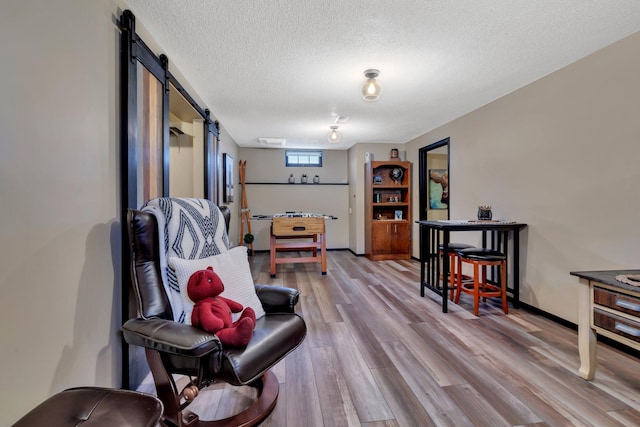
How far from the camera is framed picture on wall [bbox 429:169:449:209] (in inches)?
221

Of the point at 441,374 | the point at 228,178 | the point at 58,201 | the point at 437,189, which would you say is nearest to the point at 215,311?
the point at 58,201

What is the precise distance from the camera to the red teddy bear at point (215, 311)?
129cm

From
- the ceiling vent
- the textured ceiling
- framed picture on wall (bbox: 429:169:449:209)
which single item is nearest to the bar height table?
the textured ceiling

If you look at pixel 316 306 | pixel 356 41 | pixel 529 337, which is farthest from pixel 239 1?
pixel 529 337

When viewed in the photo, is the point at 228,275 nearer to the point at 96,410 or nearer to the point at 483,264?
the point at 96,410

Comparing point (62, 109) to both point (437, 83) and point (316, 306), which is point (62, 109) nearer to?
point (316, 306)

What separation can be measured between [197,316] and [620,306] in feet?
7.20

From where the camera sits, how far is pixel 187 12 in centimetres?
182

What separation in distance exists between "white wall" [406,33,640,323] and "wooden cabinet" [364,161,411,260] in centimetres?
213

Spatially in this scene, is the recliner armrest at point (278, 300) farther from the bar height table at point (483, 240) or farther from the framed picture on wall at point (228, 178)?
the framed picture on wall at point (228, 178)

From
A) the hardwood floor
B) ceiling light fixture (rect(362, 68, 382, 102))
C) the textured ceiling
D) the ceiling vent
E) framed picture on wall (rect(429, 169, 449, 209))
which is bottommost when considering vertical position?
the hardwood floor

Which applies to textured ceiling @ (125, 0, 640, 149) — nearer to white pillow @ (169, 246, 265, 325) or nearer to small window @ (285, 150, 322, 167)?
white pillow @ (169, 246, 265, 325)

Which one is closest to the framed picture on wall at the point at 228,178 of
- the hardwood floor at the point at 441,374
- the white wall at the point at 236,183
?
the white wall at the point at 236,183

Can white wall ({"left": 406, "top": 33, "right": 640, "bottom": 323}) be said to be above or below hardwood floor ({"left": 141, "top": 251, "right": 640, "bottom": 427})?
above
